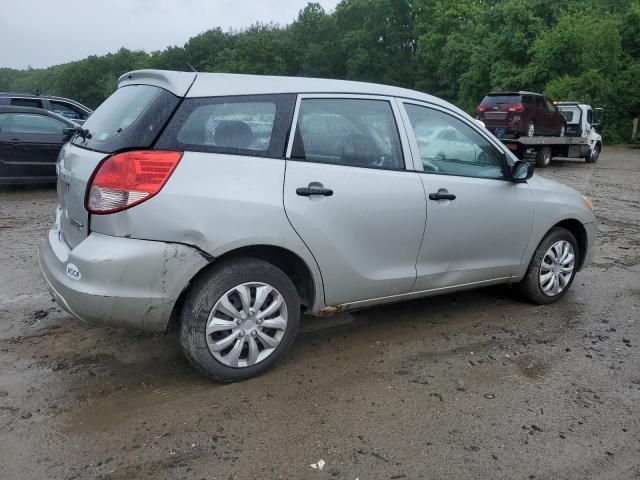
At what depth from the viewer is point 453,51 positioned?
42.6 metres

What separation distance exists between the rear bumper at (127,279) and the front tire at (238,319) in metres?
0.13

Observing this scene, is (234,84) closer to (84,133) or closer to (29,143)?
(84,133)

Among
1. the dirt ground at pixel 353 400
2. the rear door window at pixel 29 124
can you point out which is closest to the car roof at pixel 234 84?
the dirt ground at pixel 353 400

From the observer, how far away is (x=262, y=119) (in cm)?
328

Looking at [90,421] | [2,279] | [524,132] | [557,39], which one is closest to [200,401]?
[90,421]

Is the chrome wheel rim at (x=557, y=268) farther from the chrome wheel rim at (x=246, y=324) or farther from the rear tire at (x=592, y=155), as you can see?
the rear tire at (x=592, y=155)

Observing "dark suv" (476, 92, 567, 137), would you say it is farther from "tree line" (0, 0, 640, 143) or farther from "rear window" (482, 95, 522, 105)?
"tree line" (0, 0, 640, 143)

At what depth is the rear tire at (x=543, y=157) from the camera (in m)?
17.4

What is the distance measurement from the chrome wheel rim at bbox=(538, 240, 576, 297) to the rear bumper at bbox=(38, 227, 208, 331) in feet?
9.82

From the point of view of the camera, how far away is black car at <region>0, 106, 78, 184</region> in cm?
961

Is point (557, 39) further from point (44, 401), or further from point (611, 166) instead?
point (44, 401)

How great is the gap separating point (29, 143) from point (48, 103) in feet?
13.6

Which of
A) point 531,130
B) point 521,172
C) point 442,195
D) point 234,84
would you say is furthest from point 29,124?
point 531,130

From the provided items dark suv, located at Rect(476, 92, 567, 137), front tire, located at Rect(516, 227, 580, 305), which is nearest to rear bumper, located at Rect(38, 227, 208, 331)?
front tire, located at Rect(516, 227, 580, 305)
